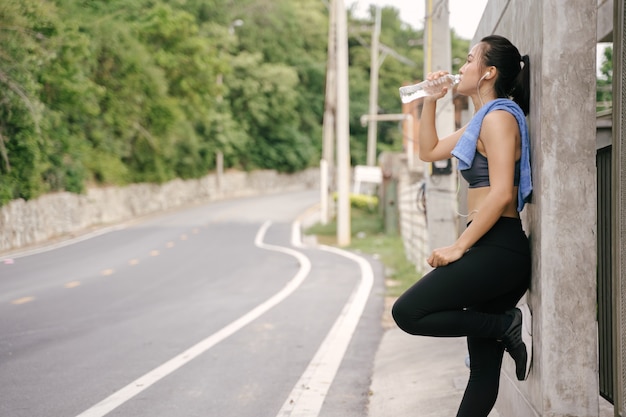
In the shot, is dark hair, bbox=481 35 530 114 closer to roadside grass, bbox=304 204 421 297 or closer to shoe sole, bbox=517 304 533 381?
shoe sole, bbox=517 304 533 381

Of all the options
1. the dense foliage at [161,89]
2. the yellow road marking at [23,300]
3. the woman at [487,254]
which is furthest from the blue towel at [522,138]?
the dense foliage at [161,89]

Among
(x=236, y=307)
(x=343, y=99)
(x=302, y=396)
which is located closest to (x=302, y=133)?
(x=343, y=99)

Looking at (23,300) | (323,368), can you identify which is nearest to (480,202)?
(323,368)

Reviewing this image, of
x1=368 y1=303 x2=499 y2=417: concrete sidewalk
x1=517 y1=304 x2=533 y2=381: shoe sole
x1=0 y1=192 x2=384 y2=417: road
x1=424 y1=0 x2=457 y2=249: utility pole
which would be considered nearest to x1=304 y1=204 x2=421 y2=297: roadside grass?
x1=0 y1=192 x2=384 y2=417: road

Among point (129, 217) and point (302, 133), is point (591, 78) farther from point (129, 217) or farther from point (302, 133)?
point (302, 133)

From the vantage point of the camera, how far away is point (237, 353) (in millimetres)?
7398

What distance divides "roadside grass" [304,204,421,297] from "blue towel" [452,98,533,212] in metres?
8.07

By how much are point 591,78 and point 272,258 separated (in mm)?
14872

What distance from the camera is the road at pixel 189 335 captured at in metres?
5.69

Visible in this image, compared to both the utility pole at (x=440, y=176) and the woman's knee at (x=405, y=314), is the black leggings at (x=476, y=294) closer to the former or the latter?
the woman's knee at (x=405, y=314)

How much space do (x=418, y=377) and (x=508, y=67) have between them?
9.96 ft

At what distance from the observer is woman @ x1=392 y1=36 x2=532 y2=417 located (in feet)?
11.9

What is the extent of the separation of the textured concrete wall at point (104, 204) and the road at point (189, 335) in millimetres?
6024

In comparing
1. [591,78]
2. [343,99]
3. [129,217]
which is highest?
[343,99]
